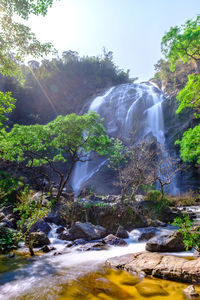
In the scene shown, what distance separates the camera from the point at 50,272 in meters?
4.04

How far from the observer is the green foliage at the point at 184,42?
7.12 m

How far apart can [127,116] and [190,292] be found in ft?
80.3

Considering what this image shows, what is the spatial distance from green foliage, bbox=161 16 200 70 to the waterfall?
13075mm

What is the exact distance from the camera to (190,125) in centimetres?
2048

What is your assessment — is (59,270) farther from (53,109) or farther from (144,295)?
(53,109)

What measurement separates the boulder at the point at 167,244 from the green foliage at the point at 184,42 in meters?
7.18

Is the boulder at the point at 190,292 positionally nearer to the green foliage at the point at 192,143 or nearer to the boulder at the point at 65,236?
the green foliage at the point at 192,143

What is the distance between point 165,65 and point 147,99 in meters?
8.53

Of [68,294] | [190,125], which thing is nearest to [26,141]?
[68,294]

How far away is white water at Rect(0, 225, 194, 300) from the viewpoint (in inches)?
124

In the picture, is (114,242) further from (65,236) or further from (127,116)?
(127,116)

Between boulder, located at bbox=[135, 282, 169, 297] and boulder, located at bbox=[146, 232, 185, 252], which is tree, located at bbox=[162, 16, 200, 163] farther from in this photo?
boulder, located at bbox=[135, 282, 169, 297]

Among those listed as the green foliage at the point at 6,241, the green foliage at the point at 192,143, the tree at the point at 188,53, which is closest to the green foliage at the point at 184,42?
the tree at the point at 188,53

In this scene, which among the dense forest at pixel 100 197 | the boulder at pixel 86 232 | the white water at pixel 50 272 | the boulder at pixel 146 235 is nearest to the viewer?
the white water at pixel 50 272
